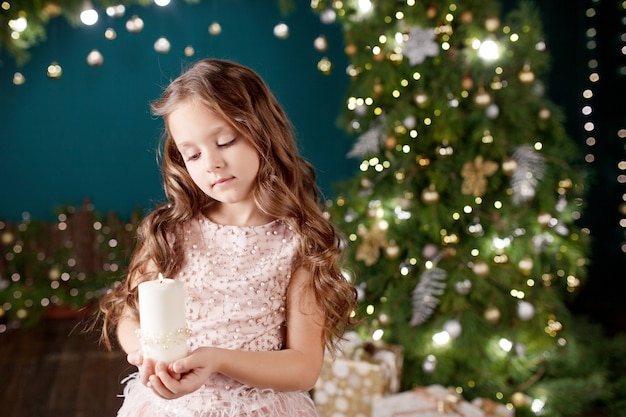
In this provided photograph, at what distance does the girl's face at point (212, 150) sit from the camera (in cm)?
113

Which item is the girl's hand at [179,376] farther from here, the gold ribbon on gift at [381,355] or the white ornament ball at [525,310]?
the white ornament ball at [525,310]

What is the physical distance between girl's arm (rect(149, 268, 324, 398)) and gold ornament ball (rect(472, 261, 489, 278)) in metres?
1.42

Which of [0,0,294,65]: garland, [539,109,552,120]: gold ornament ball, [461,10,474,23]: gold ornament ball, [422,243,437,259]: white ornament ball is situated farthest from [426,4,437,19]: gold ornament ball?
[0,0,294,65]: garland

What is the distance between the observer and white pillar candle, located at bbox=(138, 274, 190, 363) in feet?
2.95

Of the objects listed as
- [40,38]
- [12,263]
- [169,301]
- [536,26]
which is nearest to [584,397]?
[536,26]

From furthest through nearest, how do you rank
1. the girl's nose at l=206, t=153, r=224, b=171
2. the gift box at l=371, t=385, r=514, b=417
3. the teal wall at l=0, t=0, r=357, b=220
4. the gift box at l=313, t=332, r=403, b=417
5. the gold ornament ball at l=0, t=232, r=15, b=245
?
the teal wall at l=0, t=0, r=357, b=220
the gold ornament ball at l=0, t=232, r=15, b=245
the gift box at l=313, t=332, r=403, b=417
the gift box at l=371, t=385, r=514, b=417
the girl's nose at l=206, t=153, r=224, b=171

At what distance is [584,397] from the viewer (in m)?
2.62

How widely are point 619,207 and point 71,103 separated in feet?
12.4

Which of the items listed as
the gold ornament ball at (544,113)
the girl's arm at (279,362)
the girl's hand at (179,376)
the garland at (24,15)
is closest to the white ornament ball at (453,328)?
the gold ornament ball at (544,113)

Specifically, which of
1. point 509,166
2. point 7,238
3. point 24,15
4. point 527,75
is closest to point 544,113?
point 527,75

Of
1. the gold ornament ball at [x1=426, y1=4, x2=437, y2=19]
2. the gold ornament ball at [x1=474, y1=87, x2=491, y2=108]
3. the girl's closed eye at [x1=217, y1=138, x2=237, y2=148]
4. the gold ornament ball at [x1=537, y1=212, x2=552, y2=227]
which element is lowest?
the gold ornament ball at [x1=537, y1=212, x2=552, y2=227]

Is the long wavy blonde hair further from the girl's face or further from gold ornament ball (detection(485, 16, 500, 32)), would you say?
gold ornament ball (detection(485, 16, 500, 32))

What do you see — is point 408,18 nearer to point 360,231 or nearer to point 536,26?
point 536,26

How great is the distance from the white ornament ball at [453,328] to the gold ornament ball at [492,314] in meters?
0.13
